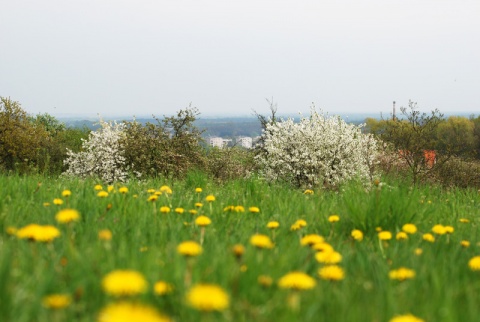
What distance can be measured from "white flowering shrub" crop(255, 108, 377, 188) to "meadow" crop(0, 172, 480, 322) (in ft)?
28.2

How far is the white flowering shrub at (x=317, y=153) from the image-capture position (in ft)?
44.8

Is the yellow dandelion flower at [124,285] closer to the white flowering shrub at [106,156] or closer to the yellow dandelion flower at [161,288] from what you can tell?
the yellow dandelion flower at [161,288]

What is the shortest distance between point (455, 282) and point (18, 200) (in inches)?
167

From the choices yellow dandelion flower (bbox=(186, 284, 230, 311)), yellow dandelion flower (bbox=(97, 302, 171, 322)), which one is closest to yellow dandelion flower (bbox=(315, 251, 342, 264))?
yellow dandelion flower (bbox=(186, 284, 230, 311))

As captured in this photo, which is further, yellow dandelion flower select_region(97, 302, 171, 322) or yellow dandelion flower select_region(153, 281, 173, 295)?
yellow dandelion flower select_region(153, 281, 173, 295)

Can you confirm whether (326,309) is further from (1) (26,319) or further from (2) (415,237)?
(2) (415,237)

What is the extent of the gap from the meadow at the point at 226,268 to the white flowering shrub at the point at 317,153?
8583mm

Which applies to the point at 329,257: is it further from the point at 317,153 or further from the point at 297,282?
the point at 317,153

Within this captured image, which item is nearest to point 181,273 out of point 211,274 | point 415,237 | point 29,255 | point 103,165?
point 211,274

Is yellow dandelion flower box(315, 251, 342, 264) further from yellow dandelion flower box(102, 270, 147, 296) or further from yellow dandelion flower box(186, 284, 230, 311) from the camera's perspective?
yellow dandelion flower box(102, 270, 147, 296)

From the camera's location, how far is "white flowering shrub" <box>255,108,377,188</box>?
44.8ft

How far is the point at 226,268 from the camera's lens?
2547 millimetres

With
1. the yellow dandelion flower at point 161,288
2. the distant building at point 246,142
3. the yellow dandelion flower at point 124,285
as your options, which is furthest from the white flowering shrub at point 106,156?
the yellow dandelion flower at point 124,285

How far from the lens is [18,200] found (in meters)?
5.14
